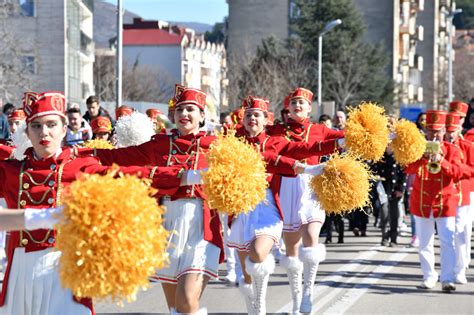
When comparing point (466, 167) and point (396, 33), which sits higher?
point (396, 33)

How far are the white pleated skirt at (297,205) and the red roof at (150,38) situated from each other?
9363cm

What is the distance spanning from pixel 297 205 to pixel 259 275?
172cm

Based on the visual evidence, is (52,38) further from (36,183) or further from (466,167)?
(36,183)

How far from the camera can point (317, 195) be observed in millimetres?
9148

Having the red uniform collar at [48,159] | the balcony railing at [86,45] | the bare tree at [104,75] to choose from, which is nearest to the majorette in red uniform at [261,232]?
the red uniform collar at [48,159]

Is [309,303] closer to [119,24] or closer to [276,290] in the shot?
[276,290]

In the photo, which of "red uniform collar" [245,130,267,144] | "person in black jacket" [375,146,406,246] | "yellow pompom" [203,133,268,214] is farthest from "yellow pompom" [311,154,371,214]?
"person in black jacket" [375,146,406,246]

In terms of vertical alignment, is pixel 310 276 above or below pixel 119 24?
below

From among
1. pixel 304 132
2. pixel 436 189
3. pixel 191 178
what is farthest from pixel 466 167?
pixel 191 178

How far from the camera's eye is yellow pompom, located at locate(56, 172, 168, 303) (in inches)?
190

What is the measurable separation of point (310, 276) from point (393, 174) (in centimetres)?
773

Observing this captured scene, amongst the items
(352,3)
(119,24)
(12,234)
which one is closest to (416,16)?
(352,3)

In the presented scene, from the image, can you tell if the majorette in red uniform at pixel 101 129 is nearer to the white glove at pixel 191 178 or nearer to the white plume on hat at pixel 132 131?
the white plume on hat at pixel 132 131

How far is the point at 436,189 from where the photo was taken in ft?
41.1
